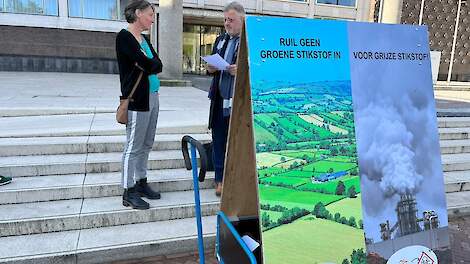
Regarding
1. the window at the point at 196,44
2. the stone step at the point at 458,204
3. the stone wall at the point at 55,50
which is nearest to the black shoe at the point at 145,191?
the stone step at the point at 458,204

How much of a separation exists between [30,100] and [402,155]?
22.7 ft

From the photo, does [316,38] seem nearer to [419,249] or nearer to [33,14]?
[419,249]

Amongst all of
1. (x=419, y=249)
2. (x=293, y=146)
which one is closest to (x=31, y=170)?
(x=293, y=146)

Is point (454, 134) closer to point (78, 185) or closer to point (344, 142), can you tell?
point (344, 142)

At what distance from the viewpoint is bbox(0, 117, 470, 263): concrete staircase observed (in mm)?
3172

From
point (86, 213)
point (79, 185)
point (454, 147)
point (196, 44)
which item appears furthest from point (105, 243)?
point (196, 44)

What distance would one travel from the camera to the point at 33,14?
674 inches

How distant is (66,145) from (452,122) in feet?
22.2

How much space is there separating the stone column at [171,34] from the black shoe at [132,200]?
9.64 meters

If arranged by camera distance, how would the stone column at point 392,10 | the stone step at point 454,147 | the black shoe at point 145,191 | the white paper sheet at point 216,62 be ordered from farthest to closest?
the stone column at point 392,10, the stone step at point 454,147, the black shoe at point 145,191, the white paper sheet at point 216,62

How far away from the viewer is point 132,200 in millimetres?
3584

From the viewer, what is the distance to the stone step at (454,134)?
6.59 metres

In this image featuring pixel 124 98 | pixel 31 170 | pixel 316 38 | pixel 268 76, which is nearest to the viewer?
pixel 268 76

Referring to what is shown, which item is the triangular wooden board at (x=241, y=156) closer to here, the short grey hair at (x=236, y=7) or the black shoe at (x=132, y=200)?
the short grey hair at (x=236, y=7)
